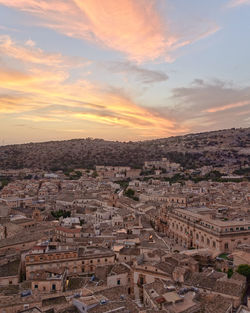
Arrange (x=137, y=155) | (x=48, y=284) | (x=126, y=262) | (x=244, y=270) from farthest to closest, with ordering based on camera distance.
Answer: (x=137, y=155)
(x=126, y=262)
(x=244, y=270)
(x=48, y=284)

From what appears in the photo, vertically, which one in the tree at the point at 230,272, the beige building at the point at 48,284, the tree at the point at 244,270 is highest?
the tree at the point at 244,270

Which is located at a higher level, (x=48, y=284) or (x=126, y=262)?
(x=126, y=262)

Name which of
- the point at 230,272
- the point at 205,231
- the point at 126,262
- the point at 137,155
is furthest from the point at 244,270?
the point at 137,155

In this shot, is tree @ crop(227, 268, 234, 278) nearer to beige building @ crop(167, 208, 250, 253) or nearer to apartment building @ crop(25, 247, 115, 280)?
beige building @ crop(167, 208, 250, 253)

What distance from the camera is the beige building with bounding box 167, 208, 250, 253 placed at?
3281cm

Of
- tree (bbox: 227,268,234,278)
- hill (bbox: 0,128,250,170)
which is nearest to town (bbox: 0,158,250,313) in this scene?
tree (bbox: 227,268,234,278)

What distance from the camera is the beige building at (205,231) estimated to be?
1292 inches

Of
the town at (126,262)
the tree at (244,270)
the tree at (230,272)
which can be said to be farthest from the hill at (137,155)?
the tree at (244,270)

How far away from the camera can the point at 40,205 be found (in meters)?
59.4

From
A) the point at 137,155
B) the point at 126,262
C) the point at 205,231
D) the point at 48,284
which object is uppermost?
the point at 137,155

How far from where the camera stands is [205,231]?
115 feet

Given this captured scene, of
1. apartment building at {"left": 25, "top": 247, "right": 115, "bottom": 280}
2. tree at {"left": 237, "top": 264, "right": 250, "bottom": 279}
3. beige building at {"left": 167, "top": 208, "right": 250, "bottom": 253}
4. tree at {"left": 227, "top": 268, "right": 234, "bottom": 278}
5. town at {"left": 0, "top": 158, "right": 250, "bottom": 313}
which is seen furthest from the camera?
beige building at {"left": 167, "top": 208, "right": 250, "bottom": 253}

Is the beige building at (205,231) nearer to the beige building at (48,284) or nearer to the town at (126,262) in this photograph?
the town at (126,262)

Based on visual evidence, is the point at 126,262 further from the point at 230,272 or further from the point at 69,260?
the point at 230,272
